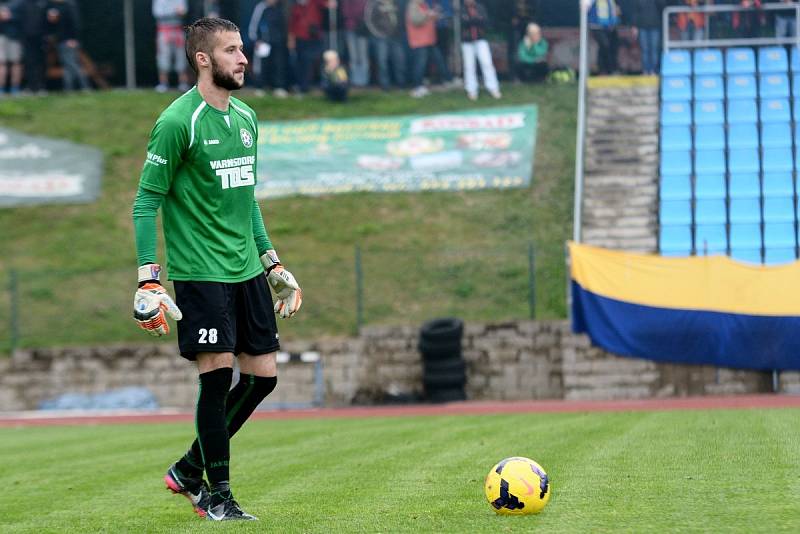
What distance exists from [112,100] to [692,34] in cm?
1291

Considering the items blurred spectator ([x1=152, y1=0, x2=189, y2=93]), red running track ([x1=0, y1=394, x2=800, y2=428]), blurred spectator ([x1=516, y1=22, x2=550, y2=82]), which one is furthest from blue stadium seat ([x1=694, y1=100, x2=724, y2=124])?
blurred spectator ([x1=152, y1=0, x2=189, y2=93])

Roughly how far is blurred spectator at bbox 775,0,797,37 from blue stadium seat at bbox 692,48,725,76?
4.38 ft

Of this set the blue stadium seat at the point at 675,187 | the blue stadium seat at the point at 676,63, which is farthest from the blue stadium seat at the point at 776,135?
the blue stadium seat at the point at 676,63

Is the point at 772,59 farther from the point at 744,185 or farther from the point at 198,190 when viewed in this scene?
the point at 198,190

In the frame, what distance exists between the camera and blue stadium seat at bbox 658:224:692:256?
21.8 m

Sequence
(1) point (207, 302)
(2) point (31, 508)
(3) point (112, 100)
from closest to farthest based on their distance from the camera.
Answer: (1) point (207, 302) → (2) point (31, 508) → (3) point (112, 100)

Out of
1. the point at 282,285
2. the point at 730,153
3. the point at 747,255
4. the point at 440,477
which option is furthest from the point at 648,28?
the point at 282,285

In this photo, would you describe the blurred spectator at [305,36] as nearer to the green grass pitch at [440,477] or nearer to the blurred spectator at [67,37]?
the blurred spectator at [67,37]

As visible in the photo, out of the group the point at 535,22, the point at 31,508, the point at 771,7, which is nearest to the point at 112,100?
the point at 535,22

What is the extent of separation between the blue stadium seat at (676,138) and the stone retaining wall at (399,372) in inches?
229

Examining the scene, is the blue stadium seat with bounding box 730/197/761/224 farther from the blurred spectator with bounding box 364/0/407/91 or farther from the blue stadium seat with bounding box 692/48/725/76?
the blurred spectator with bounding box 364/0/407/91

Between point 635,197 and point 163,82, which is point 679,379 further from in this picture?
point 163,82

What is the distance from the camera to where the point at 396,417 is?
16.7m

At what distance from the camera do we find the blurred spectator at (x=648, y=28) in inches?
1044
